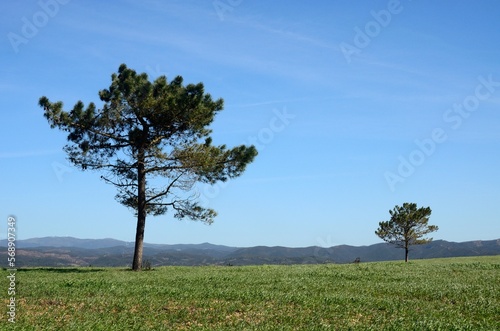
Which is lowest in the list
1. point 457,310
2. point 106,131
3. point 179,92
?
point 457,310

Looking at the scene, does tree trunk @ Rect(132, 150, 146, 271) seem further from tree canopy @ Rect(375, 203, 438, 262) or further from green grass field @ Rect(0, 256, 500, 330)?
tree canopy @ Rect(375, 203, 438, 262)

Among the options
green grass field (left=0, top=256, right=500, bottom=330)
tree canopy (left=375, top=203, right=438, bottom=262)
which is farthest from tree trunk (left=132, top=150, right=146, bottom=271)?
tree canopy (left=375, top=203, right=438, bottom=262)

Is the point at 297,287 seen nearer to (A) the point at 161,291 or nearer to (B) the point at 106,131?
(A) the point at 161,291

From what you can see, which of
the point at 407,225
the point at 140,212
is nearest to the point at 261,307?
the point at 140,212

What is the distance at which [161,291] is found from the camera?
63.3 ft

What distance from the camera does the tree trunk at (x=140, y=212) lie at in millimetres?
39875

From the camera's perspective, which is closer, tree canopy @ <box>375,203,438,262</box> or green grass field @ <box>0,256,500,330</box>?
green grass field @ <box>0,256,500,330</box>

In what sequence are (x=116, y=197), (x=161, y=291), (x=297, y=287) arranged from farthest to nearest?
(x=116, y=197) → (x=297, y=287) → (x=161, y=291)

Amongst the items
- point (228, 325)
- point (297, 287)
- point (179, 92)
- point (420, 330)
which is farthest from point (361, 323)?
point (179, 92)

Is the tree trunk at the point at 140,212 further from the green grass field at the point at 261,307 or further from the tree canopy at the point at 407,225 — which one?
the tree canopy at the point at 407,225

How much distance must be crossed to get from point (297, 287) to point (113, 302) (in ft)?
27.0

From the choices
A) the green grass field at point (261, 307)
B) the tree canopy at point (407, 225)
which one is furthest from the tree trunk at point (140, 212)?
the tree canopy at point (407, 225)

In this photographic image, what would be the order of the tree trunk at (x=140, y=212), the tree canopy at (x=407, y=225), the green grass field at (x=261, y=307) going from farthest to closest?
1. the tree canopy at (x=407, y=225)
2. the tree trunk at (x=140, y=212)
3. the green grass field at (x=261, y=307)

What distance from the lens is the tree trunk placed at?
39875mm
